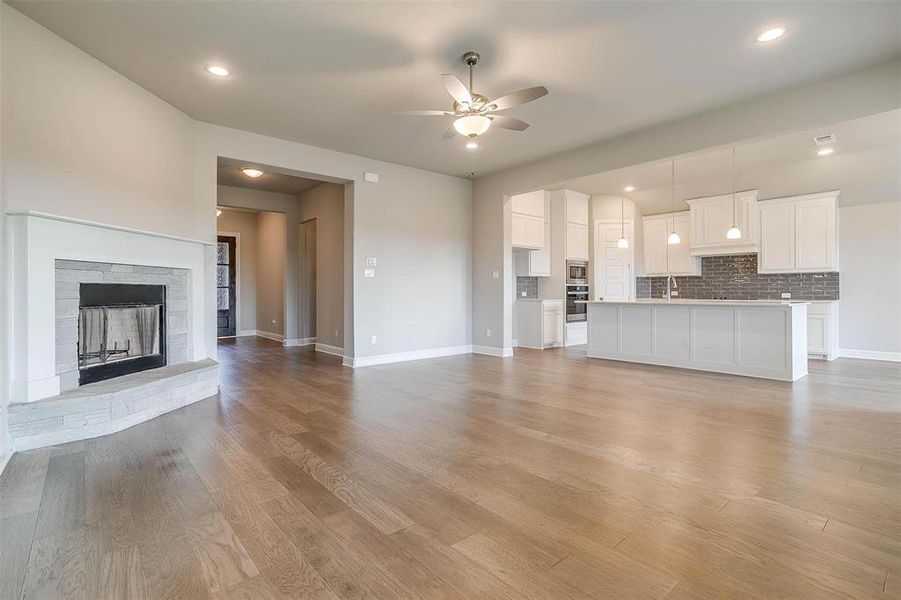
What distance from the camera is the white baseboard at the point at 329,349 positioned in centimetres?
707

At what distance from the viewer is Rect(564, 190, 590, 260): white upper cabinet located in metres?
8.33

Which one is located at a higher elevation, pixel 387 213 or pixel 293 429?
pixel 387 213

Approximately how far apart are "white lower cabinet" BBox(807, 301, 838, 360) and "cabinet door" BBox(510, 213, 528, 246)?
15.4 feet

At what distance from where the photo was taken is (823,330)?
6762mm

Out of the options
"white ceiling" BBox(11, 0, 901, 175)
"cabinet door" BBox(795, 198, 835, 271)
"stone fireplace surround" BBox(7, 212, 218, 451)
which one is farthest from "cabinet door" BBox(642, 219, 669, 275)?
"stone fireplace surround" BBox(7, 212, 218, 451)

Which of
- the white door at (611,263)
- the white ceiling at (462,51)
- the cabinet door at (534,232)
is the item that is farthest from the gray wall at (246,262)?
the white door at (611,263)

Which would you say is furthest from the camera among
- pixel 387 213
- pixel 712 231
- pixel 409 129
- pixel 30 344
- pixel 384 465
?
pixel 712 231

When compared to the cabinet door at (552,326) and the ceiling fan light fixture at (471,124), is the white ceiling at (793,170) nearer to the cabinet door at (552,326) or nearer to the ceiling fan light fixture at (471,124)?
the cabinet door at (552,326)

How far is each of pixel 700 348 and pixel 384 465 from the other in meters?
4.84

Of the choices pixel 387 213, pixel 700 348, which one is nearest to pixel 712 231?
pixel 700 348

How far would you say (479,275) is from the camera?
24.1ft

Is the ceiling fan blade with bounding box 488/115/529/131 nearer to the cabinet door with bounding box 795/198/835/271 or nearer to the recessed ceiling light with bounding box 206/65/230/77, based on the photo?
the recessed ceiling light with bounding box 206/65/230/77

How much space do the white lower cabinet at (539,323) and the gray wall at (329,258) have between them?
340 cm

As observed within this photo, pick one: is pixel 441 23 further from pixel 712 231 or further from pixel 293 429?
pixel 712 231
